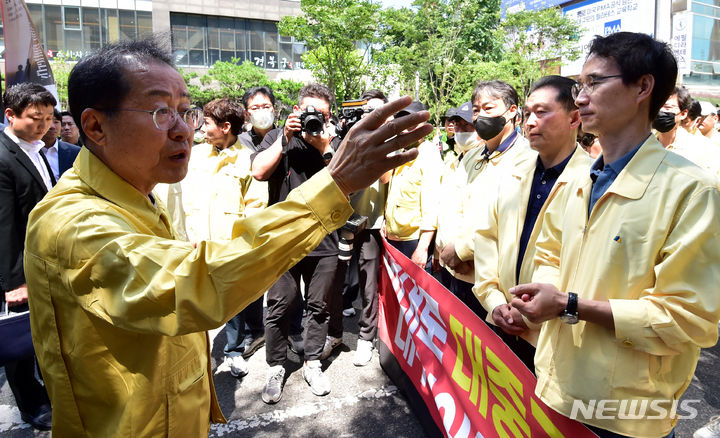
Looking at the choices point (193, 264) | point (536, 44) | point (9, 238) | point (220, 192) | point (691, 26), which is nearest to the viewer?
point (193, 264)

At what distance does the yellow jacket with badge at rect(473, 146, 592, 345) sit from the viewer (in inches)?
92.1

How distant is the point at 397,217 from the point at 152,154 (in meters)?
3.09

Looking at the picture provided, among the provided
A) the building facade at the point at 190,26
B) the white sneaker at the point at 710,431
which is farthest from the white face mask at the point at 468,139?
the building facade at the point at 190,26

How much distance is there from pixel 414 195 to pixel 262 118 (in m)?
1.79

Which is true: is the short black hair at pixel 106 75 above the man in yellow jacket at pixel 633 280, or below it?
above

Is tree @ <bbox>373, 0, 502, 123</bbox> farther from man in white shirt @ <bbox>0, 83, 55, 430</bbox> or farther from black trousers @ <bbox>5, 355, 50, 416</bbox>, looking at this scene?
black trousers @ <bbox>5, 355, 50, 416</bbox>

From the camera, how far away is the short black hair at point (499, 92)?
362 cm

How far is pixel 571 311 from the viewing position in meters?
→ 1.70

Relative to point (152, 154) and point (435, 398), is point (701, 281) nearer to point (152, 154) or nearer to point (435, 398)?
point (435, 398)

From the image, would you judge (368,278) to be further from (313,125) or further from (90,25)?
(90,25)

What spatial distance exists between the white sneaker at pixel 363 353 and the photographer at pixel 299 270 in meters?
0.41

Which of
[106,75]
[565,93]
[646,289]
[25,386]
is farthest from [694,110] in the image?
[25,386]

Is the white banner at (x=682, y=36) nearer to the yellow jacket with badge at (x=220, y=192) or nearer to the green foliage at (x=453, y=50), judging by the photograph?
the green foliage at (x=453, y=50)

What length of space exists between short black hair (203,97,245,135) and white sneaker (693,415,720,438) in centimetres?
397
